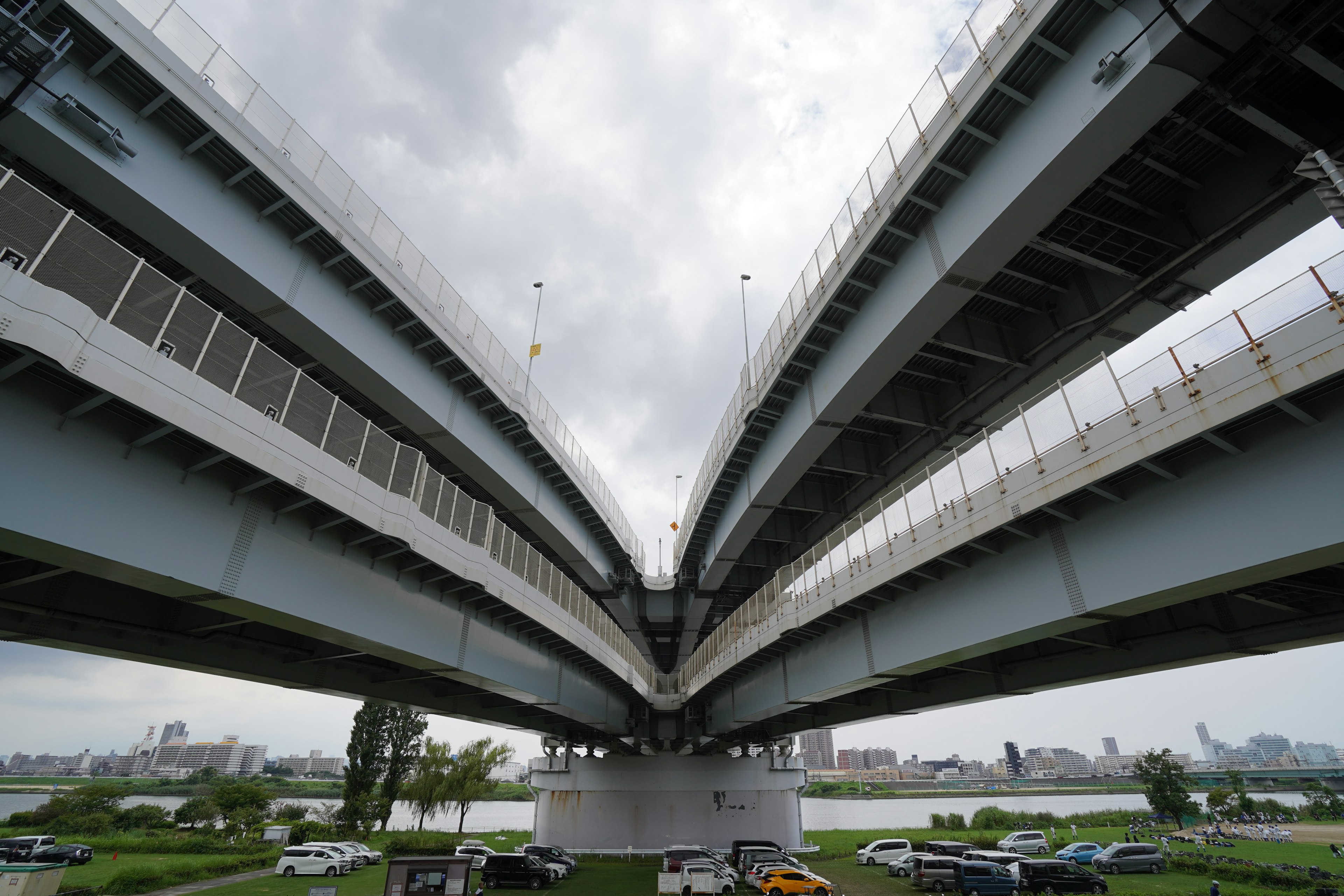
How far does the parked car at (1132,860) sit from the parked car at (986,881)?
1029 centimetres

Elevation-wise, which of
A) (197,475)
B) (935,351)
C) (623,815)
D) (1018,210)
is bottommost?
(623,815)

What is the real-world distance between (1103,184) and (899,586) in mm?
9912

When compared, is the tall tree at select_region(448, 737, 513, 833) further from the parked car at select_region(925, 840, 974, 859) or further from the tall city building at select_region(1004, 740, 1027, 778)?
the tall city building at select_region(1004, 740, 1027, 778)

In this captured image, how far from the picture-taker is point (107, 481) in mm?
8078

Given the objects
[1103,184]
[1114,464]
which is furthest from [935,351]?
[1114,464]

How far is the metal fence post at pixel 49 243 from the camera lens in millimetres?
7156

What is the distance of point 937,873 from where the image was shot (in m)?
23.1

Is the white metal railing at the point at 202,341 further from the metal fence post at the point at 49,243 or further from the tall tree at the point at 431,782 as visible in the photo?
the tall tree at the point at 431,782

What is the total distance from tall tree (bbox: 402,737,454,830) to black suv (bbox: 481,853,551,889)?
886 inches

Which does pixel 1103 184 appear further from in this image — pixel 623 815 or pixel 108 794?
pixel 108 794

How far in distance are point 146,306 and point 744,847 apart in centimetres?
3702

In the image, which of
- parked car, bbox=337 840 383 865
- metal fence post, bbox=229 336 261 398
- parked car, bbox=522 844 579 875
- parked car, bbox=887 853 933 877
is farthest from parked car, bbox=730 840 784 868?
metal fence post, bbox=229 336 261 398

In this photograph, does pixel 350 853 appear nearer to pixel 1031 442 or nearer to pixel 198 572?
pixel 198 572

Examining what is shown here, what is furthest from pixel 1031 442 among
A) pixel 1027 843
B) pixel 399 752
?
pixel 399 752
